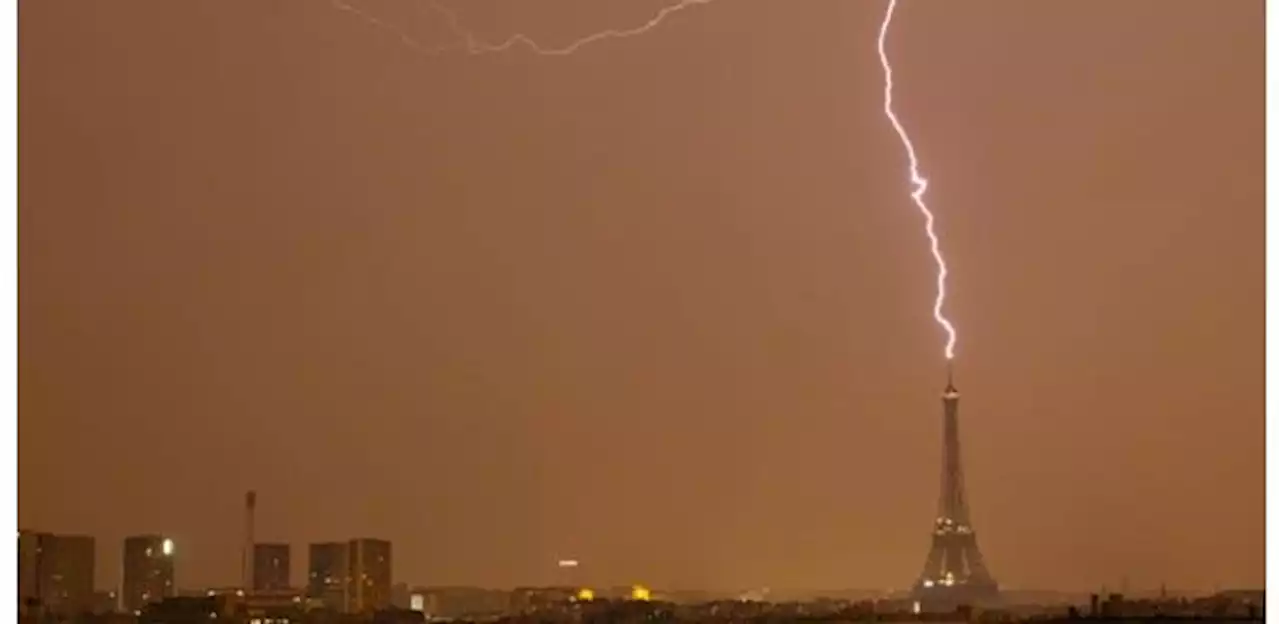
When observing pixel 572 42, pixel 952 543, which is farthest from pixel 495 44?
pixel 952 543

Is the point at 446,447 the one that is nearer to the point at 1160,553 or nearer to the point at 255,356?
the point at 255,356

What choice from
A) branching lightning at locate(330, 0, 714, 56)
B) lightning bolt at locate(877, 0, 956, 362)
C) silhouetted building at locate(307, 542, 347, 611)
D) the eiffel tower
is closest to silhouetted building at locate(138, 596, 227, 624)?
silhouetted building at locate(307, 542, 347, 611)

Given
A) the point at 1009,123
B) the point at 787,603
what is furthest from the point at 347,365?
the point at 1009,123

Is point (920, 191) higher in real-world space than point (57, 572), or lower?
higher

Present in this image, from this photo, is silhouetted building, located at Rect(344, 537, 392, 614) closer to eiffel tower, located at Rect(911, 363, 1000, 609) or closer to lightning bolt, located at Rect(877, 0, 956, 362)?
eiffel tower, located at Rect(911, 363, 1000, 609)

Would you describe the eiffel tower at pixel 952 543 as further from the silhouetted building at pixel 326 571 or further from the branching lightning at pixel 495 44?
the silhouetted building at pixel 326 571

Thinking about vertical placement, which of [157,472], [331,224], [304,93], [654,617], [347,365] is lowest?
[654,617]

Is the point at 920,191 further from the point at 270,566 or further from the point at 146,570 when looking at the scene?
the point at 146,570
